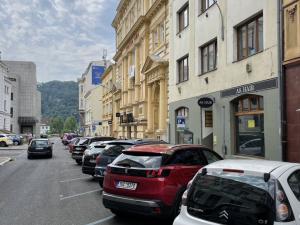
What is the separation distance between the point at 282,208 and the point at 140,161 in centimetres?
401

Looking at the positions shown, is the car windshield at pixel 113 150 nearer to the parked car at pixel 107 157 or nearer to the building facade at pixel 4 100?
the parked car at pixel 107 157

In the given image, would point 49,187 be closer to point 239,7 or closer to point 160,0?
point 239,7

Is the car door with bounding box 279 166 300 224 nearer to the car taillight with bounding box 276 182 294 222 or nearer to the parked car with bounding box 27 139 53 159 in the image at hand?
the car taillight with bounding box 276 182 294 222

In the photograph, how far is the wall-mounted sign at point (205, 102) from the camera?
17.0 meters

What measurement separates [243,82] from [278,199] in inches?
448

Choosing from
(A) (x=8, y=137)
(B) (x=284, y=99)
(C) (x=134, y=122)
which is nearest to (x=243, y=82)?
(B) (x=284, y=99)

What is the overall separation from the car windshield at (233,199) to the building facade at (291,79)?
7.99 m

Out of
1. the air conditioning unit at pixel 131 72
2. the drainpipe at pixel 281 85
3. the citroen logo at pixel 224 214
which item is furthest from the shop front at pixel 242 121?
the air conditioning unit at pixel 131 72

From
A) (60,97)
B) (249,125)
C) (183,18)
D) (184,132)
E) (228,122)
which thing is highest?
(60,97)

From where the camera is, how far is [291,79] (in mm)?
12414

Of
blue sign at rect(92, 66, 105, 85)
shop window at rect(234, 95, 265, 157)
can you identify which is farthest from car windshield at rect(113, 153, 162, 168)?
blue sign at rect(92, 66, 105, 85)

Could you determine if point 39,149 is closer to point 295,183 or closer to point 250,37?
point 250,37

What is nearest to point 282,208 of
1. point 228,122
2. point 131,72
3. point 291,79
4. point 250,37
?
point 291,79

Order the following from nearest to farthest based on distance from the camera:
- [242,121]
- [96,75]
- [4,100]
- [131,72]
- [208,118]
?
[242,121] → [208,118] → [131,72] → [96,75] → [4,100]
